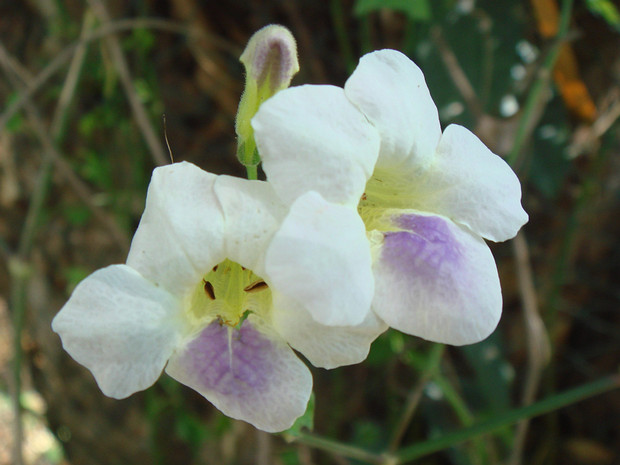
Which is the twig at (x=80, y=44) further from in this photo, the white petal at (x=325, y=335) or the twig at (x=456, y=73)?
the white petal at (x=325, y=335)

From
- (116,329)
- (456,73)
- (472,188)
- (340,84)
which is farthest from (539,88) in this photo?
(116,329)

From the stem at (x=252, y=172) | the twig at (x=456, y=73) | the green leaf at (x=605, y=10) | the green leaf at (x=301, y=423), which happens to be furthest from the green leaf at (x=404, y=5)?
the green leaf at (x=301, y=423)

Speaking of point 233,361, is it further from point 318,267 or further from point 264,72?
point 264,72

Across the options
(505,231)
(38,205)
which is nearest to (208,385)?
(505,231)

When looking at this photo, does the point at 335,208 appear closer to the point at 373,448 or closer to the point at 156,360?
the point at 156,360

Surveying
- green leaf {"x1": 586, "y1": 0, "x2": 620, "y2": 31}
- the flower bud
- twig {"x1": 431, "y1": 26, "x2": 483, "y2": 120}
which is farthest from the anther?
Answer: green leaf {"x1": 586, "y1": 0, "x2": 620, "y2": 31}

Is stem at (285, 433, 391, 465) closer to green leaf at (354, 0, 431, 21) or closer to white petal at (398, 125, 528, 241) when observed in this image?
white petal at (398, 125, 528, 241)

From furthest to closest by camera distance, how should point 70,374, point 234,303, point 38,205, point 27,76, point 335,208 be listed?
1. point 70,374
2. point 27,76
3. point 38,205
4. point 234,303
5. point 335,208
